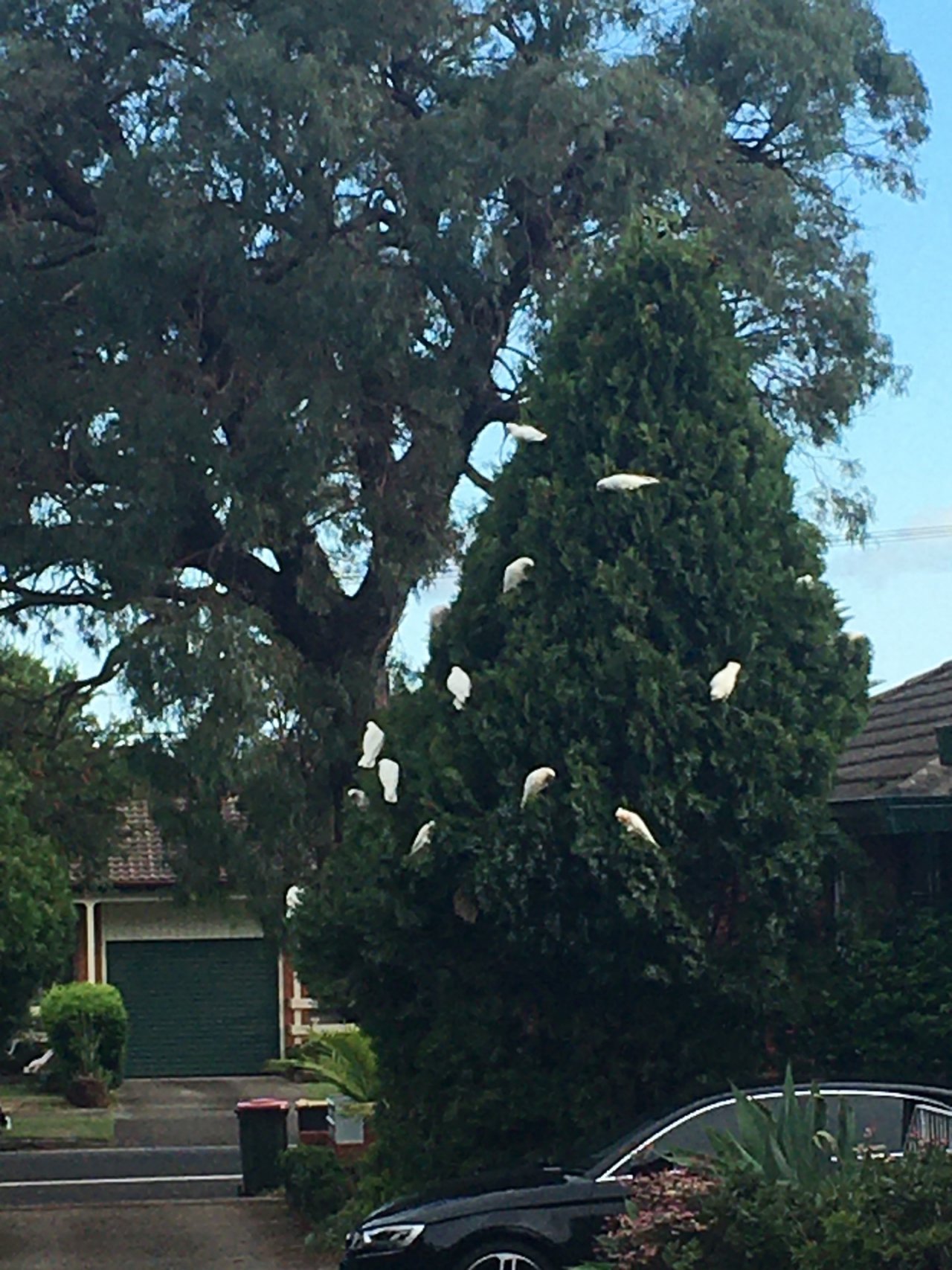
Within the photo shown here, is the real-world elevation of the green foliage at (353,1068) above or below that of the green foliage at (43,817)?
below

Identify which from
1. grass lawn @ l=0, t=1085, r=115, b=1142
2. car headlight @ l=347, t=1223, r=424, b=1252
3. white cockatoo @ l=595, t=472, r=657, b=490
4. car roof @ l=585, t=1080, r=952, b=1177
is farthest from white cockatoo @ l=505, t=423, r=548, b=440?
grass lawn @ l=0, t=1085, r=115, b=1142

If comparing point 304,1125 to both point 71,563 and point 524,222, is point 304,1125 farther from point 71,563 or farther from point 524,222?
point 524,222

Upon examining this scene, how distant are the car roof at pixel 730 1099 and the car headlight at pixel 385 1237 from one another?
1.04 meters

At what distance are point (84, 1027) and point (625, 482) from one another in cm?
2454

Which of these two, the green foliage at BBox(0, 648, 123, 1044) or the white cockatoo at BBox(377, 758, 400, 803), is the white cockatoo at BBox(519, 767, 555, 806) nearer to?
the white cockatoo at BBox(377, 758, 400, 803)

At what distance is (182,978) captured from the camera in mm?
42188

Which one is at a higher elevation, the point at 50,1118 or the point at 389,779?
the point at 389,779

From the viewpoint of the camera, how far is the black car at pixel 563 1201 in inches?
476

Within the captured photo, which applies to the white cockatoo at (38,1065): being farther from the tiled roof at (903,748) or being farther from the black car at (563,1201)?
the black car at (563,1201)

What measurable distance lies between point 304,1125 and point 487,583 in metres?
9.35

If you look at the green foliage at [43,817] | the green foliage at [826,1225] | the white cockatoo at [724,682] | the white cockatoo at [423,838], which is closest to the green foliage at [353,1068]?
the white cockatoo at [423,838]

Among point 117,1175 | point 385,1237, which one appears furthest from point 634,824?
point 117,1175

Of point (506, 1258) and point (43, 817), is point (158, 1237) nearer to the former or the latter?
point (506, 1258)

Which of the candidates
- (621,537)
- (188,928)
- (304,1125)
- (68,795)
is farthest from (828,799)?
(188,928)
